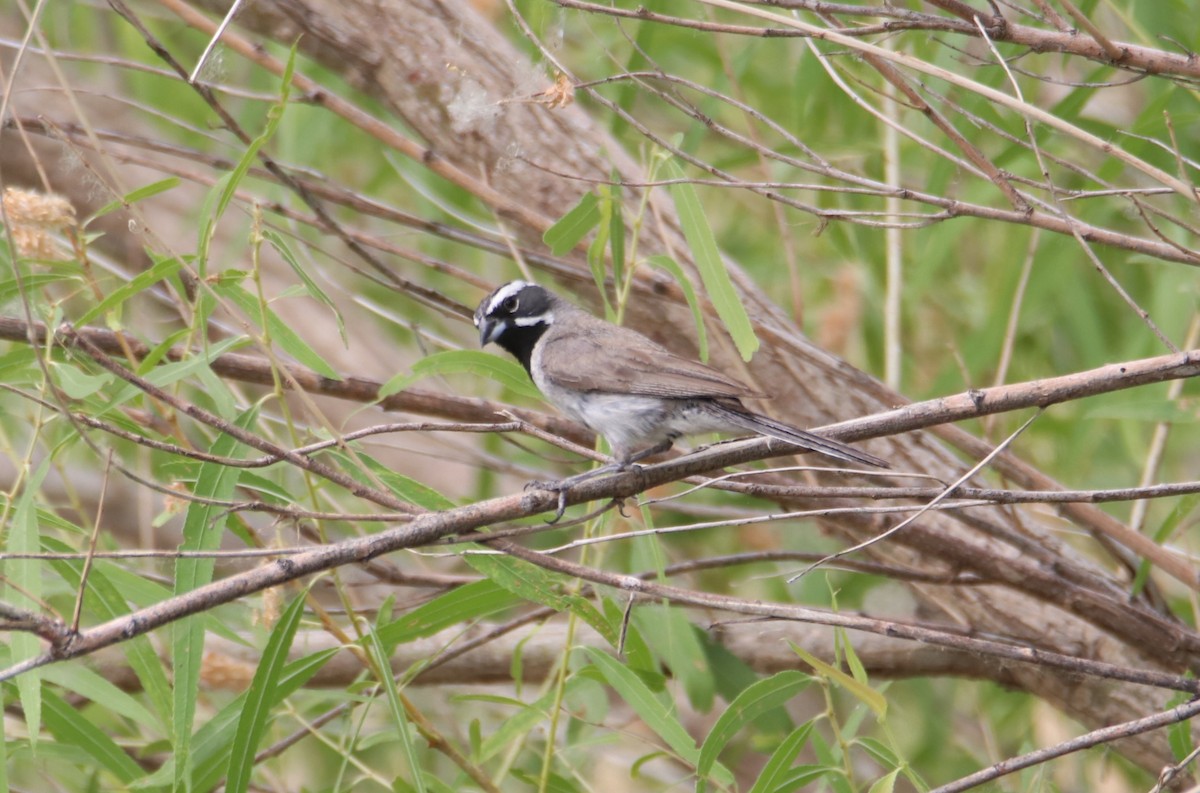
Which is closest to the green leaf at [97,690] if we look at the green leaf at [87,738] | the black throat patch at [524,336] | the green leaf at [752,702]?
the green leaf at [87,738]

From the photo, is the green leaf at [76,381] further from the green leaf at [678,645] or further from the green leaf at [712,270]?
the green leaf at [678,645]

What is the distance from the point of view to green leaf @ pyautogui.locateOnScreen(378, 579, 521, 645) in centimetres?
362

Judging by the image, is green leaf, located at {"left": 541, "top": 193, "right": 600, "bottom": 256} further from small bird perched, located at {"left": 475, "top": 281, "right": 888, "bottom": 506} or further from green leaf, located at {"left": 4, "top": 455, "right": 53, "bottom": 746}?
green leaf, located at {"left": 4, "top": 455, "right": 53, "bottom": 746}

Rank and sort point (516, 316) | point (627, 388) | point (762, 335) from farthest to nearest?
1. point (516, 316)
2. point (762, 335)
3. point (627, 388)

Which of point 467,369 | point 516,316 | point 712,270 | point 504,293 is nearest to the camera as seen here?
point 712,270

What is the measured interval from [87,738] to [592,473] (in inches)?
63.3

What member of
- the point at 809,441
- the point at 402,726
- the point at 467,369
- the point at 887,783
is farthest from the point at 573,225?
the point at 887,783

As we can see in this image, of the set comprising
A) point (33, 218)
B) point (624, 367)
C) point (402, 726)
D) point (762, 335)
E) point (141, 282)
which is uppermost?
point (33, 218)

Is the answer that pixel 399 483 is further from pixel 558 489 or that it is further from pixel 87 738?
pixel 87 738

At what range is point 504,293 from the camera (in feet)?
15.7

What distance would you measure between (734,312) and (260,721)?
→ 1599 mm

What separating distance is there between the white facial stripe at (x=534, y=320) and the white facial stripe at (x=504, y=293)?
12 centimetres

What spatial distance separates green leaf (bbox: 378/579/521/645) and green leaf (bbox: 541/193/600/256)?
3.41 ft

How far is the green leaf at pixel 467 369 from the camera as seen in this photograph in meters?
3.67
